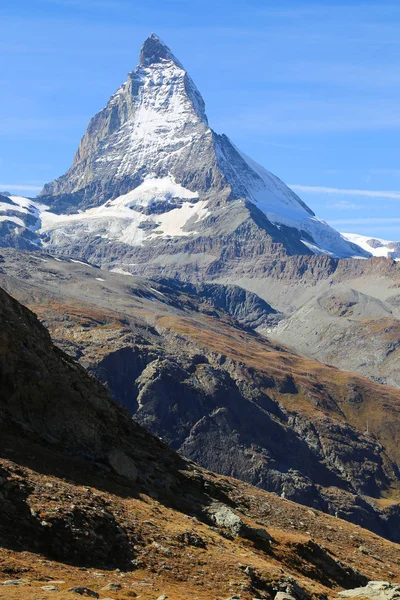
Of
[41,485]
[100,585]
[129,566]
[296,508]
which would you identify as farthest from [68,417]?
[296,508]

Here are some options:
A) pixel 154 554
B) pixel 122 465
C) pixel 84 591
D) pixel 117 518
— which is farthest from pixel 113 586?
pixel 122 465

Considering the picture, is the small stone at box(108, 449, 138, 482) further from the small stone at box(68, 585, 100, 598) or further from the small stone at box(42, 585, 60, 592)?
the small stone at box(42, 585, 60, 592)

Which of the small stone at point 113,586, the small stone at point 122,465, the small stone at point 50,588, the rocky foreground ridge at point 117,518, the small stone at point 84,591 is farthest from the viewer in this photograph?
the small stone at point 122,465

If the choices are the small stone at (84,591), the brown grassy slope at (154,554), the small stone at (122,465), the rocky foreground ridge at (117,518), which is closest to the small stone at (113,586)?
the rocky foreground ridge at (117,518)

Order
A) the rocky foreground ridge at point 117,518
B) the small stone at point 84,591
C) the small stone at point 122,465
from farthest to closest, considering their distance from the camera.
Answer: the small stone at point 122,465, the rocky foreground ridge at point 117,518, the small stone at point 84,591

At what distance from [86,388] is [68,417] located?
468 cm

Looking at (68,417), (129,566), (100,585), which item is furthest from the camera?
(68,417)

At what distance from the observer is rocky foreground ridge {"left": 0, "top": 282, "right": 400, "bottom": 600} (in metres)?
35.8

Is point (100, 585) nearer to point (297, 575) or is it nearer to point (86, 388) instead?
point (297, 575)

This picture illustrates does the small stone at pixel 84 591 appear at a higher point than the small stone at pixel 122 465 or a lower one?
lower

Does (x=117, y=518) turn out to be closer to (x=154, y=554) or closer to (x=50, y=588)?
(x=154, y=554)

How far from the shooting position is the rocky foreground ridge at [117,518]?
3578 centimetres

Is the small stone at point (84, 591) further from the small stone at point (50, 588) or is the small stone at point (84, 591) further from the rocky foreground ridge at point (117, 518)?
the small stone at point (50, 588)

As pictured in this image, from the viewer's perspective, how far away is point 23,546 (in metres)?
35.2
